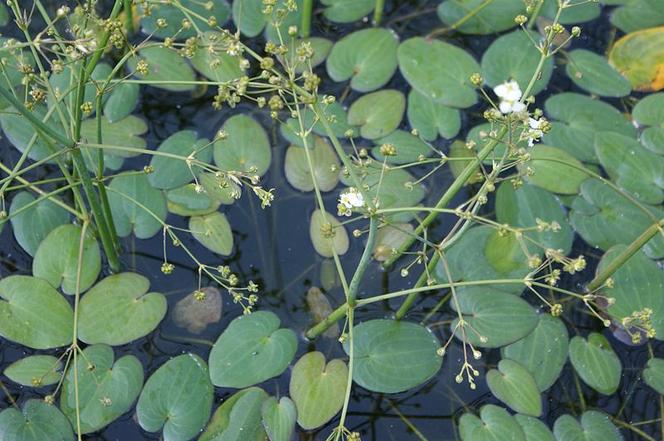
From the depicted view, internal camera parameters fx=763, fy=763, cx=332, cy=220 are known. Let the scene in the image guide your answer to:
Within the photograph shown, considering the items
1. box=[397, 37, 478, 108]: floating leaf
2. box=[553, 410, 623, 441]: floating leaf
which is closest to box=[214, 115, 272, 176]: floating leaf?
box=[397, 37, 478, 108]: floating leaf

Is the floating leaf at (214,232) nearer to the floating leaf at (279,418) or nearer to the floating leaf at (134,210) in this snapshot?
the floating leaf at (134,210)

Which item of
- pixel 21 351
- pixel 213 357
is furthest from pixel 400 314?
pixel 21 351

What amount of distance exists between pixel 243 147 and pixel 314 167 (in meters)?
0.26

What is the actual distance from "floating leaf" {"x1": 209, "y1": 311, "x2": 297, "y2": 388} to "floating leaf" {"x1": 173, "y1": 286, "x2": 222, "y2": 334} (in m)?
0.10

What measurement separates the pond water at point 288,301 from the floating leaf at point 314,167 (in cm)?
4

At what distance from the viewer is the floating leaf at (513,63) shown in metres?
2.95

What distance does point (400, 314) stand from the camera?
2432 millimetres

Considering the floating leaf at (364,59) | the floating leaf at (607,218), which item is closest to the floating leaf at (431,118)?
the floating leaf at (364,59)

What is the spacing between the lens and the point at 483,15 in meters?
3.14

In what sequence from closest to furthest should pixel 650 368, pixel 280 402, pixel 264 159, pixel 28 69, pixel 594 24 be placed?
1. pixel 28 69
2. pixel 280 402
3. pixel 650 368
4. pixel 264 159
5. pixel 594 24

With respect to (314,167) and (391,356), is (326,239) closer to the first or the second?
(314,167)

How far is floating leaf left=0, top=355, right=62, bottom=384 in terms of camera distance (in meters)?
2.28

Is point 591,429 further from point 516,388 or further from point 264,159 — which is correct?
point 264,159

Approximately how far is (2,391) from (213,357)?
2.10ft
